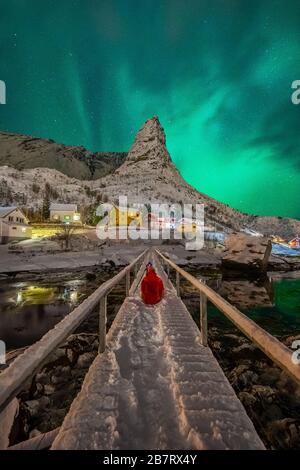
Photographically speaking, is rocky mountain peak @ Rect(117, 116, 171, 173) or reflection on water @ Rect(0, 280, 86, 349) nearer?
reflection on water @ Rect(0, 280, 86, 349)

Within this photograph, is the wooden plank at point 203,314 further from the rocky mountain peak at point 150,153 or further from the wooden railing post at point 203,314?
the rocky mountain peak at point 150,153

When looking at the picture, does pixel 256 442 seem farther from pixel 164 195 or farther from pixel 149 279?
pixel 164 195

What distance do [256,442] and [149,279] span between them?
4294 mm

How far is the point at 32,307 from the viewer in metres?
13.4

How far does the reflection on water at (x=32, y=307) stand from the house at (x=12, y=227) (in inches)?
951

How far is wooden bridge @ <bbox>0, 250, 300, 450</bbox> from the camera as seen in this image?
5.59 ft

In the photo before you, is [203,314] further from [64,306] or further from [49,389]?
[64,306]

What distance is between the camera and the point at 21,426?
3844mm

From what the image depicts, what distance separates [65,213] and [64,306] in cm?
5599

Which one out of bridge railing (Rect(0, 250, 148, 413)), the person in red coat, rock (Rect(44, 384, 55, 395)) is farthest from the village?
bridge railing (Rect(0, 250, 148, 413))

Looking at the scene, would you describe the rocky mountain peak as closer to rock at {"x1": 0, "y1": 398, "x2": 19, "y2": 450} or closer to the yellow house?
the yellow house

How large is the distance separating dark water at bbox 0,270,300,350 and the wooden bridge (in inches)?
288

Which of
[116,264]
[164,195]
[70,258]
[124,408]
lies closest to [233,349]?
[124,408]

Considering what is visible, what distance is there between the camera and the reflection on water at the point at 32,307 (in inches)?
380
